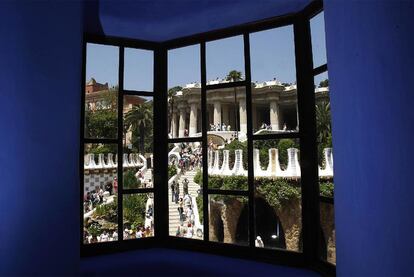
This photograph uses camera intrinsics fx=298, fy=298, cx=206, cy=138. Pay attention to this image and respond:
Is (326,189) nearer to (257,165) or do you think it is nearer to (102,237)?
(257,165)

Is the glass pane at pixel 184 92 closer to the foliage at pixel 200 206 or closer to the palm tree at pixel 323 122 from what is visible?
the foliage at pixel 200 206

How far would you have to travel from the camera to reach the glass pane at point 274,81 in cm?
245

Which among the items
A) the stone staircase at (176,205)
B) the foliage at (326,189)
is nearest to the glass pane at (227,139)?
the stone staircase at (176,205)

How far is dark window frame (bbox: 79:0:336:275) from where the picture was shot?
2242 millimetres

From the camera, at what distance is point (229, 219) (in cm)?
Answer: 252

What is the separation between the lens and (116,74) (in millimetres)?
2854

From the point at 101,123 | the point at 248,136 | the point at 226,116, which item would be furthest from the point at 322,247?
the point at 101,123

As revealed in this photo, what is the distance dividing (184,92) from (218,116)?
49 centimetres

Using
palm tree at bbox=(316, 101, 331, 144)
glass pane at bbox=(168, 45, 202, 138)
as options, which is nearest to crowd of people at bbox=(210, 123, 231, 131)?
glass pane at bbox=(168, 45, 202, 138)

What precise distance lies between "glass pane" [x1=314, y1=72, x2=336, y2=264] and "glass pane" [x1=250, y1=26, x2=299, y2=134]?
24cm

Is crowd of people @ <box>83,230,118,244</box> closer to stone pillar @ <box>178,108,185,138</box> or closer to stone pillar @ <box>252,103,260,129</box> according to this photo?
stone pillar @ <box>178,108,185,138</box>
